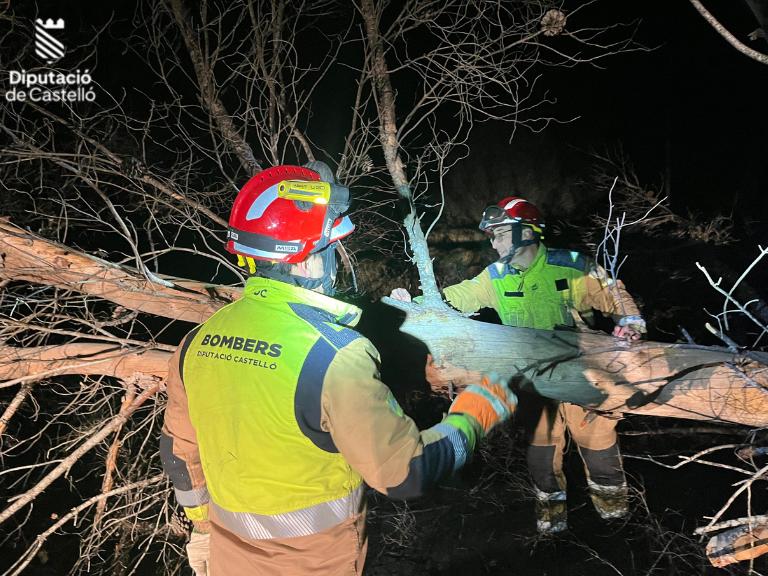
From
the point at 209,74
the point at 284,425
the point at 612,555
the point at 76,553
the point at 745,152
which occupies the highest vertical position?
the point at 209,74

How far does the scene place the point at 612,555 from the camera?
3.78 metres

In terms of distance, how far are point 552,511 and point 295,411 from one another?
3045mm

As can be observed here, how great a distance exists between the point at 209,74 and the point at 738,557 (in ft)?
13.3

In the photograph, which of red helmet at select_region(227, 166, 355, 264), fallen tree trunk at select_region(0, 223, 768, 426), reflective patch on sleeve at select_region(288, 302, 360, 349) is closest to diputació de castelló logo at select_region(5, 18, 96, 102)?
fallen tree trunk at select_region(0, 223, 768, 426)

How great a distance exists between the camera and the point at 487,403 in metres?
1.90

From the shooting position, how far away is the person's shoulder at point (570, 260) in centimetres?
363

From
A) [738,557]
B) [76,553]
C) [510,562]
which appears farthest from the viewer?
[76,553]

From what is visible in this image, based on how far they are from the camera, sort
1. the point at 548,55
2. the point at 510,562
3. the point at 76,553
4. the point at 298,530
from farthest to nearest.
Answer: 1. the point at 548,55
2. the point at 76,553
3. the point at 510,562
4. the point at 298,530

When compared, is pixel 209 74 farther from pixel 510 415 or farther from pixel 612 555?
pixel 612 555

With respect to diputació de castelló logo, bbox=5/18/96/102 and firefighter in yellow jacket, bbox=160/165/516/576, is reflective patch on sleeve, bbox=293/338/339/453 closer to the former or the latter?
firefighter in yellow jacket, bbox=160/165/516/576

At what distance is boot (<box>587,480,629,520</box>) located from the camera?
3658mm

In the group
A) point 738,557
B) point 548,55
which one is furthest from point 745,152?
point 738,557

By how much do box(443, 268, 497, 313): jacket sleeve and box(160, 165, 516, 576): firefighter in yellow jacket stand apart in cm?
194

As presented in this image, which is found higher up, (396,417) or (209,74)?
(209,74)
